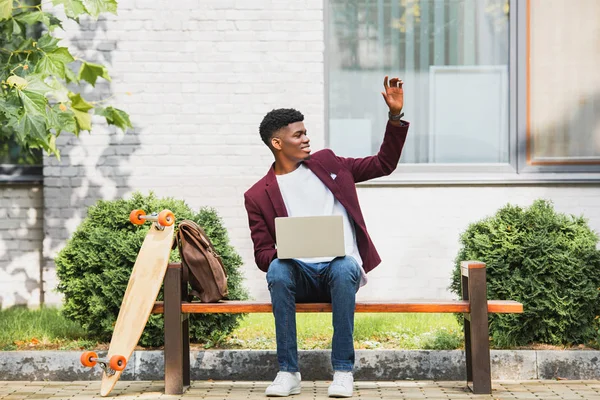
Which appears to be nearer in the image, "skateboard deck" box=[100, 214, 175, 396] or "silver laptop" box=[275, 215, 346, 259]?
"silver laptop" box=[275, 215, 346, 259]

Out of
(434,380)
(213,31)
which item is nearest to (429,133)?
(213,31)

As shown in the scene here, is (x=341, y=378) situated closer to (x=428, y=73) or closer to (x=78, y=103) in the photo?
(x=78, y=103)

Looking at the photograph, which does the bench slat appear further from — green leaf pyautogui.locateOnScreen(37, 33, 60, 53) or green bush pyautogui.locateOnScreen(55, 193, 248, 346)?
green leaf pyautogui.locateOnScreen(37, 33, 60, 53)

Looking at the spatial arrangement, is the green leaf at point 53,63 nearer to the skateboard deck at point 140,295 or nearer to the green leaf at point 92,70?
the skateboard deck at point 140,295

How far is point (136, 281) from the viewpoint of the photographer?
18.4ft

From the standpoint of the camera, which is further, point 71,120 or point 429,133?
point 429,133

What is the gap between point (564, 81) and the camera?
8969 millimetres

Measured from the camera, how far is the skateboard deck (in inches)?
215

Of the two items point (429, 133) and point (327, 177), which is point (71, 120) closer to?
point (327, 177)


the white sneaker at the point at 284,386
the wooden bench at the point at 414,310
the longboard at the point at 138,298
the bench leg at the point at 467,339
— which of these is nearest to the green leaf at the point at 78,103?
the longboard at the point at 138,298

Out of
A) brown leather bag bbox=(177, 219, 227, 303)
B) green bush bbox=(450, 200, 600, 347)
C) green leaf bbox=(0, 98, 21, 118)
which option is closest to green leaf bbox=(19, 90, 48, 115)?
green leaf bbox=(0, 98, 21, 118)

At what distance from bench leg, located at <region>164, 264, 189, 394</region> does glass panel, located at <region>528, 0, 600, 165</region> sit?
4490 millimetres

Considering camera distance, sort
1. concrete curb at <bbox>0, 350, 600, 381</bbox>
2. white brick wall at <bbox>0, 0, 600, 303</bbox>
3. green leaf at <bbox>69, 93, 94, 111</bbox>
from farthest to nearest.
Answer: white brick wall at <bbox>0, 0, 600, 303</bbox>
green leaf at <bbox>69, 93, 94, 111</bbox>
concrete curb at <bbox>0, 350, 600, 381</bbox>

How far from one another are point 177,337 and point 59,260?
137 centimetres
